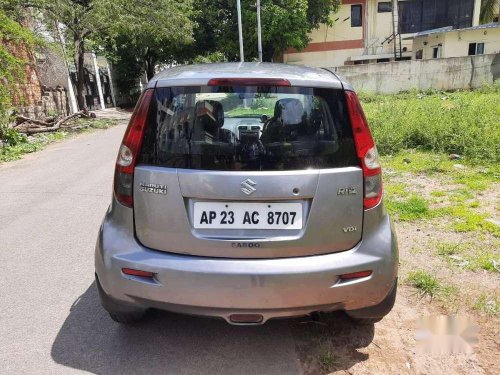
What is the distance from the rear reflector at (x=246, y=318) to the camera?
7.29 ft

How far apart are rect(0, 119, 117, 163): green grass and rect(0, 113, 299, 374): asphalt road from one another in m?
6.45

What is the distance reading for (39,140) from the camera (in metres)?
12.6

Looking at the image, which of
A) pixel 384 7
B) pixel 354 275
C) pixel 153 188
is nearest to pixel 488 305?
pixel 354 275

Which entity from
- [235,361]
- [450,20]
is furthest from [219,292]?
[450,20]

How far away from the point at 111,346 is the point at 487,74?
963 inches

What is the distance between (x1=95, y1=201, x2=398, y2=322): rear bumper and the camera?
84.0 inches

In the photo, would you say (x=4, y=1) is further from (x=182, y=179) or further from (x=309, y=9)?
(x=309, y=9)

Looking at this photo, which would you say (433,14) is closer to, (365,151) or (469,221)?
(469,221)

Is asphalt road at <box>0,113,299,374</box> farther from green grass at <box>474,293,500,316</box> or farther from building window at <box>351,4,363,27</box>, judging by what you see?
building window at <box>351,4,363,27</box>

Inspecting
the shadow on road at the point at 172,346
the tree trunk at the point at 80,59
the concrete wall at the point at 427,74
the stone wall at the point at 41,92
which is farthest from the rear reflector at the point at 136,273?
the concrete wall at the point at 427,74

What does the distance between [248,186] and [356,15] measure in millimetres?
34977

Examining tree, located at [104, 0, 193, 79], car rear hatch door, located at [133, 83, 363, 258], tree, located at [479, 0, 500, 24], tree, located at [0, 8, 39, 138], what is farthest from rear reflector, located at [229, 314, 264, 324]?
tree, located at [479, 0, 500, 24]

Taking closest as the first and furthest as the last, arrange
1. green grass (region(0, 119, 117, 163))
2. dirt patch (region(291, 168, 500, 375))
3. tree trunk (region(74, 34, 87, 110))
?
dirt patch (region(291, 168, 500, 375)) < green grass (region(0, 119, 117, 163)) < tree trunk (region(74, 34, 87, 110))

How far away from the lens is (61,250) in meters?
Result: 4.14
